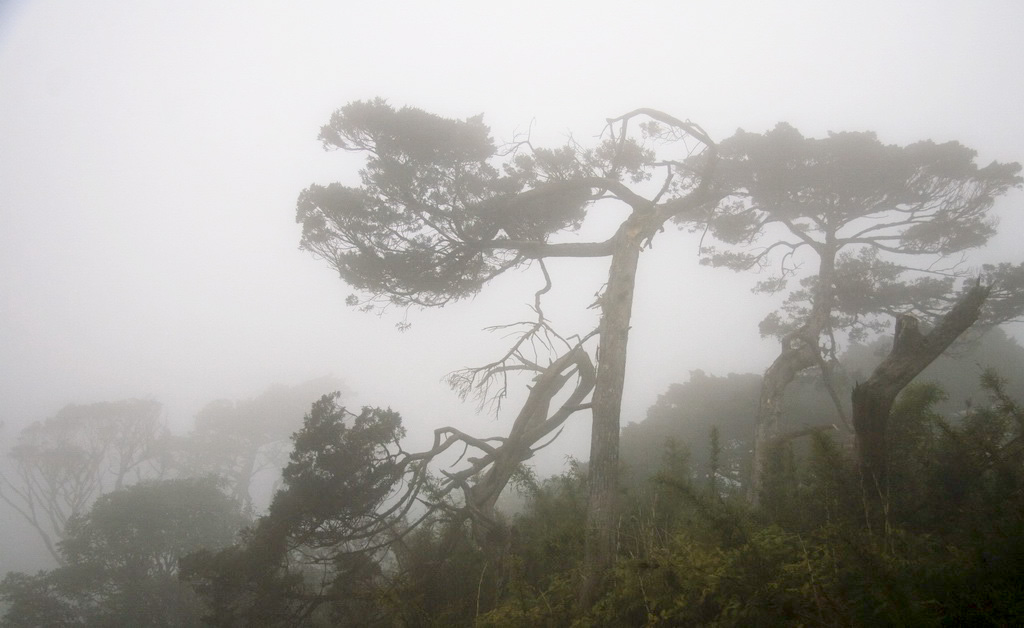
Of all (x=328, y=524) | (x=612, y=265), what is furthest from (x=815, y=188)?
(x=328, y=524)

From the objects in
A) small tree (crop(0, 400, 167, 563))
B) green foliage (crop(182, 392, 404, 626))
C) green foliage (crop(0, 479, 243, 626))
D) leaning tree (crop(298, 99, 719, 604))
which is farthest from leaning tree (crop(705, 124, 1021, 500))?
small tree (crop(0, 400, 167, 563))

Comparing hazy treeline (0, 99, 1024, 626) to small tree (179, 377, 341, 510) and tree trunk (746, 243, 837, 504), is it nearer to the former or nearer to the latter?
tree trunk (746, 243, 837, 504)

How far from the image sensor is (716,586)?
10.6ft

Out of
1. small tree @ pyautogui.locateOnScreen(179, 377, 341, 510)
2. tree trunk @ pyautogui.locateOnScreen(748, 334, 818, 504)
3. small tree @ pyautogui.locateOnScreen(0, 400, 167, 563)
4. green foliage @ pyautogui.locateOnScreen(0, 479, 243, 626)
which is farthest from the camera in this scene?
small tree @ pyautogui.locateOnScreen(179, 377, 341, 510)

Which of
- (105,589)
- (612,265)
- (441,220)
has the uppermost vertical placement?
(441,220)

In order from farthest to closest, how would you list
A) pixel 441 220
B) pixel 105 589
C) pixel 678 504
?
pixel 105 589 < pixel 441 220 < pixel 678 504

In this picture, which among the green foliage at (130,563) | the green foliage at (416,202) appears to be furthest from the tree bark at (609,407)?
the green foliage at (130,563)

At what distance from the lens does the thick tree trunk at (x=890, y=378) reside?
15.1ft

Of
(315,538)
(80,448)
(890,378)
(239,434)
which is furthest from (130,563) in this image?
(80,448)

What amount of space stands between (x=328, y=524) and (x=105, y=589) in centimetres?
1345

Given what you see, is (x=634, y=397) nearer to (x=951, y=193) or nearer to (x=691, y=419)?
(x=691, y=419)

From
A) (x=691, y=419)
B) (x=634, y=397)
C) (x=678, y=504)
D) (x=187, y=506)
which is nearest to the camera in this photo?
(x=678, y=504)

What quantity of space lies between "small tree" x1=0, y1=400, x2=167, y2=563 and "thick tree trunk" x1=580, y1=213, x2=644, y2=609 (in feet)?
120

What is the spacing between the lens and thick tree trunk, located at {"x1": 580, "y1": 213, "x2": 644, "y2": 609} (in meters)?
5.44
